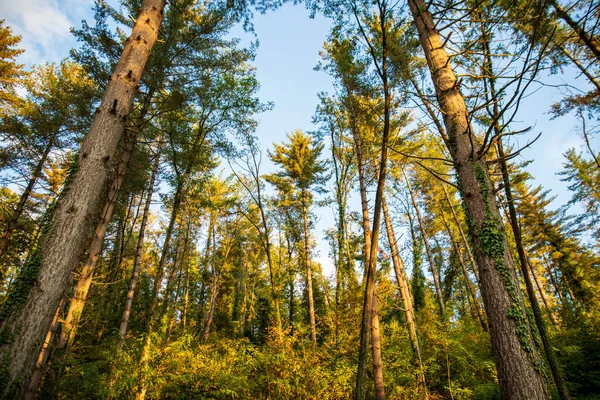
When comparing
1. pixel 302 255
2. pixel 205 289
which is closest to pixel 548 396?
pixel 302 255

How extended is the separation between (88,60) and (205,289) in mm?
18161

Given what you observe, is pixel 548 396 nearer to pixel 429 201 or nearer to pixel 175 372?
pixel 175 372

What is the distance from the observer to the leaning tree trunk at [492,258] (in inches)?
107

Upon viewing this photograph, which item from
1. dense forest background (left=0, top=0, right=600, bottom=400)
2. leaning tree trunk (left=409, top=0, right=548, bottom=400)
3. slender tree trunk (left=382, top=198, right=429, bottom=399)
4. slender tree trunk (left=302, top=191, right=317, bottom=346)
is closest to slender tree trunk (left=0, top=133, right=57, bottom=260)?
dense forest background (left=0, top=0, right=600, bottom=400)

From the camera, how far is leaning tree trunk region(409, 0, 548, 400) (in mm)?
2721

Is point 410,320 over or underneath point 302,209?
underneath

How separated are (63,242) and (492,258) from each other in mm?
4708

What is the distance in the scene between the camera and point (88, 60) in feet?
22.9

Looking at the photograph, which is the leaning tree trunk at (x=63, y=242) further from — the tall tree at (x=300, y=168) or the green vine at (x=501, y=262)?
the tall tree at (x=300, y=168)

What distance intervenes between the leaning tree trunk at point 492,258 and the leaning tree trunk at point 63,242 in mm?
3532

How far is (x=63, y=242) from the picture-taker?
2.53 m

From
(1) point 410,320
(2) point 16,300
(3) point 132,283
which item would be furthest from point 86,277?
(1) point 410,320

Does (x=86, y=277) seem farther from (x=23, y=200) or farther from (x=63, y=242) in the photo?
(x=23, y=200)

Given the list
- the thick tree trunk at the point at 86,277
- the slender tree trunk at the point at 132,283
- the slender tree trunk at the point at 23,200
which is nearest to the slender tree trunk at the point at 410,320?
the slender tree trunk at the point at 132,283
